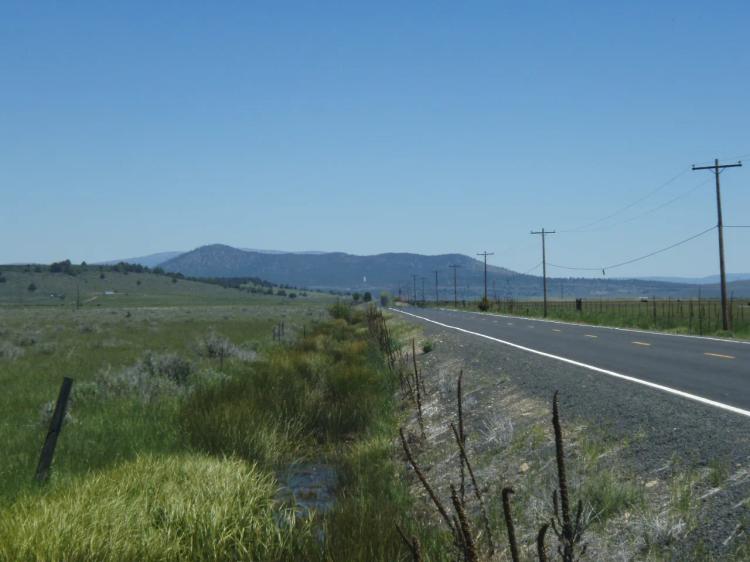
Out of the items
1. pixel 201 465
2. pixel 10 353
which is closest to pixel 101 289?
pixel 10 353

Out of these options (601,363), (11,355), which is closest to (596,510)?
(601,363)

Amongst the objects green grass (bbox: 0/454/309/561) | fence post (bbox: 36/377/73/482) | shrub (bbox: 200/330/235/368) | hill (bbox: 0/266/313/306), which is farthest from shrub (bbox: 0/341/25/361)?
hill (bbox: 0/266/313/306)

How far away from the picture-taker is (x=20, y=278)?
447 ft

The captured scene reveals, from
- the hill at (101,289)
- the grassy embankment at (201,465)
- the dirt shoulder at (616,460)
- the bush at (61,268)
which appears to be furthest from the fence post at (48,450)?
the bush at (61,268)

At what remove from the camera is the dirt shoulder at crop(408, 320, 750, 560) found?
526 centimetres

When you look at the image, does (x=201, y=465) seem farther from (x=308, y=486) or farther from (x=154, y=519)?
(x=308, y=486)

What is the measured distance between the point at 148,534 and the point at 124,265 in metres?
173

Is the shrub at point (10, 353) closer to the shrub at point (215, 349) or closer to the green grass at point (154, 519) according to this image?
the shrub at point (215, 349)

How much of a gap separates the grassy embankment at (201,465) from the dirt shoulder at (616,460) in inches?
41.7

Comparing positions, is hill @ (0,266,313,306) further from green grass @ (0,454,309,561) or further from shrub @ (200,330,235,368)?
green grass @ (0,454,309,561)

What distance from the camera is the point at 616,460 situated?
23.7 feet

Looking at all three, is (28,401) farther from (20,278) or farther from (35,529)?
(20,278)

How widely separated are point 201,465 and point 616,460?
13.7 ft

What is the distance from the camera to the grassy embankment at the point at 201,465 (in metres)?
6.09
